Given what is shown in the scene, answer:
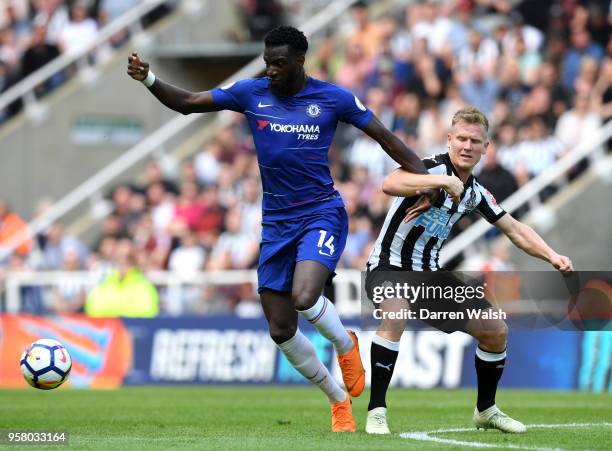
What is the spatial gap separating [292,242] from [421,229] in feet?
3.00

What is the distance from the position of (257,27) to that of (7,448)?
17354 millimetres

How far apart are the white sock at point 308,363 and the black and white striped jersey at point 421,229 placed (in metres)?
0.77

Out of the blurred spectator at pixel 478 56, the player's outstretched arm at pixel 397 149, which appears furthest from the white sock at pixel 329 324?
the blurred spectator at pixel 478 56

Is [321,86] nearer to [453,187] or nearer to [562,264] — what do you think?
[453,187]

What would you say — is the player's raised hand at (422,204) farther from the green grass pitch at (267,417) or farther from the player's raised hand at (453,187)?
the green grass pitch at (267,417)

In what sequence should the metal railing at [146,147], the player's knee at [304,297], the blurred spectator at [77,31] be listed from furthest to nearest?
1. the blurred spectator at [77,31]
2. the metal railing at [146,147]
3. the player's knee at [304,297]

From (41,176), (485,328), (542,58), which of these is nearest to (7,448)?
(485,328)

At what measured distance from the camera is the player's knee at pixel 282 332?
954 centimetres

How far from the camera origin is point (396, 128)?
19969 millimetres

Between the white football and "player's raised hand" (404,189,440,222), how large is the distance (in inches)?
117

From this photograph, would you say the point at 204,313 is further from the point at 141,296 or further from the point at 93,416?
the point at 93,416

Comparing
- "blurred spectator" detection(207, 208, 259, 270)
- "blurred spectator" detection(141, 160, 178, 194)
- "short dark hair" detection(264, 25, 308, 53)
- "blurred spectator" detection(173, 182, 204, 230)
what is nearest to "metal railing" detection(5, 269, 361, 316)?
"blurred spectator" detection(207, 208, 259, 270)

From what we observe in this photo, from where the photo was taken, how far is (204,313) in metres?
18.6
